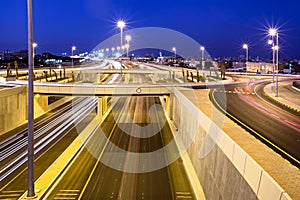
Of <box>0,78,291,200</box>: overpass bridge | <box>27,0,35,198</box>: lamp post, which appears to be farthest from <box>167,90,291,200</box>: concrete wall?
<box>27,0,35,198</box>: lamp post

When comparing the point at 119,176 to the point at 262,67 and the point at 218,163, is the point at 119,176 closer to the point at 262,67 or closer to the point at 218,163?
the point at 218,163

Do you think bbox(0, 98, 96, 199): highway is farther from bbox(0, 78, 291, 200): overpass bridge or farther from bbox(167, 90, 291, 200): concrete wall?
bbox(167, 90, 291, 200): concrete wall

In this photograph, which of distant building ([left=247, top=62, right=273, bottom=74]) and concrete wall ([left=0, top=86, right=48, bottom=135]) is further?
distant building ([left=247, top=62, right=273, bottom=74])

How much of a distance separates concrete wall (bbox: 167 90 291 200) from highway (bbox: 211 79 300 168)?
9.21ft

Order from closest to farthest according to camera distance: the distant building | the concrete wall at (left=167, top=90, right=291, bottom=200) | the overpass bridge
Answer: the concrete wall at (left=167, top=90, right=291, bottom=200)
the overpass bridge
the distant building

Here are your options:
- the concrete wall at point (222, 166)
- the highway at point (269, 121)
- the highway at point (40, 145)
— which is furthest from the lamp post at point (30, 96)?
the highway at point (269, 121)

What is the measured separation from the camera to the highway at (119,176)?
64.5ft

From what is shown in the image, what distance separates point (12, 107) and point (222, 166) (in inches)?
1179

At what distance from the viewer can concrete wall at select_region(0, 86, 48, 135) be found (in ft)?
114

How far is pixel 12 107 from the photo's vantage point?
122 ft

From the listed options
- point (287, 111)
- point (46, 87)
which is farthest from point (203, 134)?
point (46, 87)

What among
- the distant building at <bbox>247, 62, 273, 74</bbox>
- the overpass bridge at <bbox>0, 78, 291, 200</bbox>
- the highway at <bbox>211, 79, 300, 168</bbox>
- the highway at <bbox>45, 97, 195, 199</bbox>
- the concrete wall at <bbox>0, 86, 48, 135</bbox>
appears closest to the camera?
the overpass bridge at <bbox>0, 78, 291, 200</bbox>

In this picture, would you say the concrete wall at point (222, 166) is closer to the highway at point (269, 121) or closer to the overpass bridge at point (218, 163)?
the overpass bridge at point (218, 163)

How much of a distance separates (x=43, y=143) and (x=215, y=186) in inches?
797
